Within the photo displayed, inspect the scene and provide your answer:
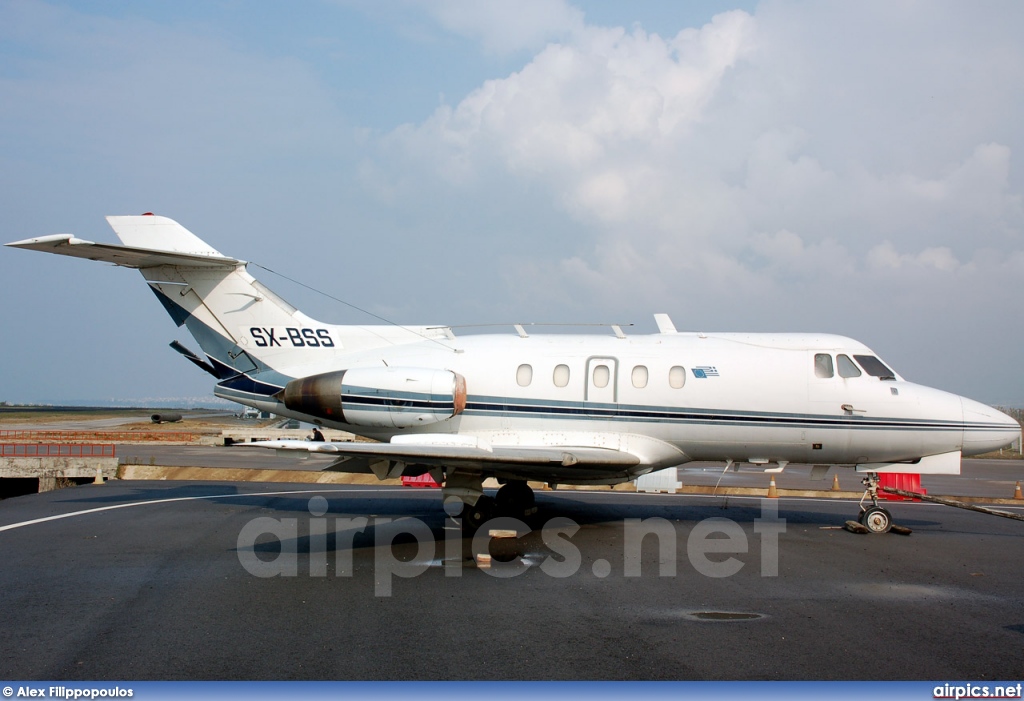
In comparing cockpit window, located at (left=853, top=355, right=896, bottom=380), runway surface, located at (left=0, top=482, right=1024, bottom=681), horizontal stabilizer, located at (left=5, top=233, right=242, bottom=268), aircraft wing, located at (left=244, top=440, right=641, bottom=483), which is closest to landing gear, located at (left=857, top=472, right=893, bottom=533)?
runway surface, located at (left=0, top=482, right=1024, bottom=681)

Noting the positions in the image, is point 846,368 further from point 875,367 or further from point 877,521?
point 877,521

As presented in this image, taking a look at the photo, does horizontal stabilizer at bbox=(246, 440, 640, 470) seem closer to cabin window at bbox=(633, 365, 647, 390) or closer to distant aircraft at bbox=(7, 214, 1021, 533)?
distant aircraft at bbox=(7, 214, 1021, 533)

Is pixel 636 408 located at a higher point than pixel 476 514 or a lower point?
higher

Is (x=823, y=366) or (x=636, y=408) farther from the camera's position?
(x=823, y=366)

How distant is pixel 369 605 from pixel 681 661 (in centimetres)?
364

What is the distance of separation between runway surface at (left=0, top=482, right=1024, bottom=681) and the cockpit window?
2.89m

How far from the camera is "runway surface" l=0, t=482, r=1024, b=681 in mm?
6668

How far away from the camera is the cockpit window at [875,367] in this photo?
1377cm

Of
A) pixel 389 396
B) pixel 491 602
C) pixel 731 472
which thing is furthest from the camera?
pixel 731 472

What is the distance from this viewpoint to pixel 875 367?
545 inches

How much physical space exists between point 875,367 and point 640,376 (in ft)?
14.0

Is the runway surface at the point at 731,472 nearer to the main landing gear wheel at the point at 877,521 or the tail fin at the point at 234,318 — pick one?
the tail fin at the point at 234,318

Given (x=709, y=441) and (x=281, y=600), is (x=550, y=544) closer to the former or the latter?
(x=709, y=441)

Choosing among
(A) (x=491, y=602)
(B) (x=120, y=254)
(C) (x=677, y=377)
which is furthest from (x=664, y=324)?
(B) (x=120, y=254)
